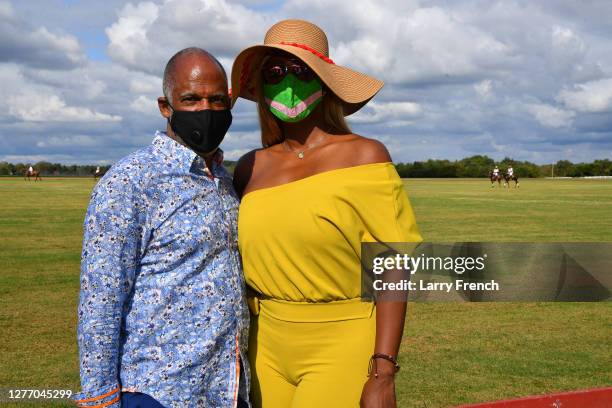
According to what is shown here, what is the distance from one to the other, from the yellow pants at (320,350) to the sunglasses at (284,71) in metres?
1.02

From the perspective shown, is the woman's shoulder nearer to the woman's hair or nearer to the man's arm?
the woman's hair

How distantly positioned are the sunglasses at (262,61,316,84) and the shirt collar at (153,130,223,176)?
24.1 inches

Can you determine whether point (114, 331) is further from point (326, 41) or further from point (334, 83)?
point (326, 41)

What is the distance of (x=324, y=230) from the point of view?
284 cm

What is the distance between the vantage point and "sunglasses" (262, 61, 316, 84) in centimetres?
311

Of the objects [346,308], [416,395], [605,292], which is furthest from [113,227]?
[605,292]

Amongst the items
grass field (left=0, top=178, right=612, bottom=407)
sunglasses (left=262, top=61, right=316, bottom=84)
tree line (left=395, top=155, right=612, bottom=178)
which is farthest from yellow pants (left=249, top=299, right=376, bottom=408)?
tree line (left=395, top=155, right=612, bottom=178)

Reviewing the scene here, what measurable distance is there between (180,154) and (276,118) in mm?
683

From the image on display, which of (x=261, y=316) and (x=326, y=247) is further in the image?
(x=261, y=316)

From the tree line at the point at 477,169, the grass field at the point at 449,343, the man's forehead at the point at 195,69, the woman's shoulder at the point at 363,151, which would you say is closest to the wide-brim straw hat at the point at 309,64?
the woman's shoulder at the point at 363,151

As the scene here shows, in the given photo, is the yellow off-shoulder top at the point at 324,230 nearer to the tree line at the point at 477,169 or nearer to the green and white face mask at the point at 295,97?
the green and white face mask at the point at 295,97

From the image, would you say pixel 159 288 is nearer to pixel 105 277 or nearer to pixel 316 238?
pixel 105 277

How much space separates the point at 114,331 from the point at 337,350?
94 cm

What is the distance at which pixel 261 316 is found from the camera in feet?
10.2
